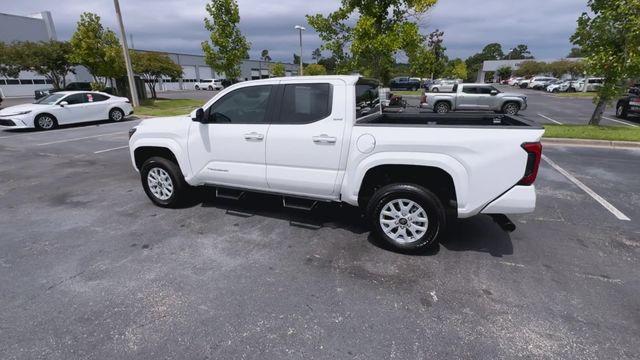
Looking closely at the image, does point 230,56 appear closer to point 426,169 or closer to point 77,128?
point 77,128

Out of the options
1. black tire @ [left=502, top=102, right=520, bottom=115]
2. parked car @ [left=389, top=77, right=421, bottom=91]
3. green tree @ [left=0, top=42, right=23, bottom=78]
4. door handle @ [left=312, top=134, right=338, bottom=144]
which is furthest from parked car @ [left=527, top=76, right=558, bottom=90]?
green tree @ [left=0, top=42, right=23, bottom=78]

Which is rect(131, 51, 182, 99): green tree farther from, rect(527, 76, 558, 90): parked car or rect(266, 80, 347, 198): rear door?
rect(527, 76, 558, 90): parked car

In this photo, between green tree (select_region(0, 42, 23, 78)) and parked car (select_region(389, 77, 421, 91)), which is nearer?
green tree (select_region(0, 42, 23, 78))

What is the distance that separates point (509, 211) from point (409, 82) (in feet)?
142

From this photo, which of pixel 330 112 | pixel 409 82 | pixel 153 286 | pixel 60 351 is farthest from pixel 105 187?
pixel 409 82

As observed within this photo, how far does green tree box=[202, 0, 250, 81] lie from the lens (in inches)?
635

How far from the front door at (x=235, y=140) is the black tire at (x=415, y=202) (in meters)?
1.45

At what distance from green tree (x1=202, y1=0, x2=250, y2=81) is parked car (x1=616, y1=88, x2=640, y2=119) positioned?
18.0m

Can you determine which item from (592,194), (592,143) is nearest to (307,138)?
(592,194)

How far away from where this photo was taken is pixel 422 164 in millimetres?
3270

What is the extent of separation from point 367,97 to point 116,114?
14.9m

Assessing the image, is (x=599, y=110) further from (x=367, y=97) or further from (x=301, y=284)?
(x=301, y=284)

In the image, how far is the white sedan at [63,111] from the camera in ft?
39.8

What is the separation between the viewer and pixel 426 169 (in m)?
3.43
